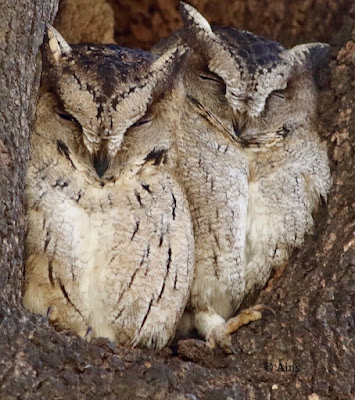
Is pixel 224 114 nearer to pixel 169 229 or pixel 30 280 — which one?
pixel 169 229

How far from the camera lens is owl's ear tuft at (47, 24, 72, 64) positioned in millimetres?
2475

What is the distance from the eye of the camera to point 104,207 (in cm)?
247

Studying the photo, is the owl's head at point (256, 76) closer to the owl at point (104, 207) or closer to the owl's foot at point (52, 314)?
the owl at point (104, 207)

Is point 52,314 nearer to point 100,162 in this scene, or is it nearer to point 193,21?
point 100,162

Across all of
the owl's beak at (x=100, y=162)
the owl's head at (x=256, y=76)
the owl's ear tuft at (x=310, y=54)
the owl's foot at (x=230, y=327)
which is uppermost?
the owl's ear tuft at (x=310, y=54)

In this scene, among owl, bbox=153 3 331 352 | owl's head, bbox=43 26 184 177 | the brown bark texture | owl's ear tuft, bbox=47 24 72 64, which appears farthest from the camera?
owl, bbox=153 3 331 352

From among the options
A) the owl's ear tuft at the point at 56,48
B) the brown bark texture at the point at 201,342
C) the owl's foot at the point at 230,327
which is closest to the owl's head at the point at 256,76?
the brown bark texture at the point at 201,342

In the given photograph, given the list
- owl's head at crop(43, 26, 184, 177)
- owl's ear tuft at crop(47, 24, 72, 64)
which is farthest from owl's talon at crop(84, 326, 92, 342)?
owl's ear tuft at crop(47, 24, 72, 64)

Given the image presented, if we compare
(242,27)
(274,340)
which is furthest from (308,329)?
(242,27)

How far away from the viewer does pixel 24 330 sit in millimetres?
1982

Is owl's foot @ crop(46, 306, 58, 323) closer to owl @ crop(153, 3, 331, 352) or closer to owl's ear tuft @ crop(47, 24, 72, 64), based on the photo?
owl @ crop(153, 3, 331, 352)

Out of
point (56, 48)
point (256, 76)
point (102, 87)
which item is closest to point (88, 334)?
point (102, 87)

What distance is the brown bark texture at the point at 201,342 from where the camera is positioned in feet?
6.48

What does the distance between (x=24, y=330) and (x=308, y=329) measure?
0.79 metres
